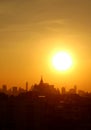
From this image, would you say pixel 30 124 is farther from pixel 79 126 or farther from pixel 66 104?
pixel 66 104

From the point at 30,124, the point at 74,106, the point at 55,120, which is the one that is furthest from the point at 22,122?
the point at 74,106

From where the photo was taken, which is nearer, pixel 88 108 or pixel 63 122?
pixel 63 122

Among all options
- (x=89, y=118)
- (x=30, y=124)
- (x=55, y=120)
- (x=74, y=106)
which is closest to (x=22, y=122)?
(x=30, y=124)

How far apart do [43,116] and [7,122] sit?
470cm

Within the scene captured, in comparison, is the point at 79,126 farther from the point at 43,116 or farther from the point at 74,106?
the point at 74,106

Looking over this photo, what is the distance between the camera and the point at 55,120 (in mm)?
49000

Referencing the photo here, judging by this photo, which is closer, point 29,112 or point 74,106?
point 29,112

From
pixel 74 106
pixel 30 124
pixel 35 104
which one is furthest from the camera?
pixel 74 106

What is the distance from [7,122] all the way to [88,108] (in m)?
16.5

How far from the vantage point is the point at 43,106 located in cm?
5209

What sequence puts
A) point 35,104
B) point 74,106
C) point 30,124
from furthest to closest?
point 74,106, point 35,104, point 30,124

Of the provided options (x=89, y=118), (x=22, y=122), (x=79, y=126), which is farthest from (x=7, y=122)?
(x=89, y=118)

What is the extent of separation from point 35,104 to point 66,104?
33.9 feet

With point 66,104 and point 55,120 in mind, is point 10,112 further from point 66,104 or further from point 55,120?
point 66,104
